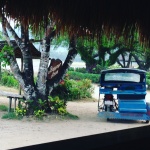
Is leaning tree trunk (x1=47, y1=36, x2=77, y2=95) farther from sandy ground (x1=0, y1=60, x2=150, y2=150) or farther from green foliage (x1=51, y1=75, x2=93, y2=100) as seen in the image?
green foliage (x1=51, y1=75, x2=93, y2=100)

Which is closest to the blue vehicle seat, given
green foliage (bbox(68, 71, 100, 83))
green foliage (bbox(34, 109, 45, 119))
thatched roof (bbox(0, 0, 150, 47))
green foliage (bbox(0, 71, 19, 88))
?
green foliage (bbox(34, 109, 45, 119))

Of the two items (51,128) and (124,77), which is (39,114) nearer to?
(51,128)

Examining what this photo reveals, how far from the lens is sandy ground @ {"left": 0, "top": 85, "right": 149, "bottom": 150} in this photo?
260 cm

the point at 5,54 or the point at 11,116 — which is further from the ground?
the point at 5,54

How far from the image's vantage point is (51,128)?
2930 mm

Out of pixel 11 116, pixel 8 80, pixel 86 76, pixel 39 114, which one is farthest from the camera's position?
pixel 86 76

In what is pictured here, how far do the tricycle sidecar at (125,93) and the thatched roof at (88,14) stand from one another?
6.60ft

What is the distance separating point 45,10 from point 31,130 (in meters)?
2.18

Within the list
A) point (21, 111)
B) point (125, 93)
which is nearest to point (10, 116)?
point (21, 111)

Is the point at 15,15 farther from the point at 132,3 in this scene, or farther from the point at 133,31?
the point at 133,31

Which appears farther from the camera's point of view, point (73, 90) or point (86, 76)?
point (86, 76)

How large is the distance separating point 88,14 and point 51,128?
2.19m

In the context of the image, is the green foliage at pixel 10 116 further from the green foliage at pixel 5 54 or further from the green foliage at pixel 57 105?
the green foliage at pixel 5 54

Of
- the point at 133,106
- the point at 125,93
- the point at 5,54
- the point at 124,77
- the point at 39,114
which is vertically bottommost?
the point at 39,114
